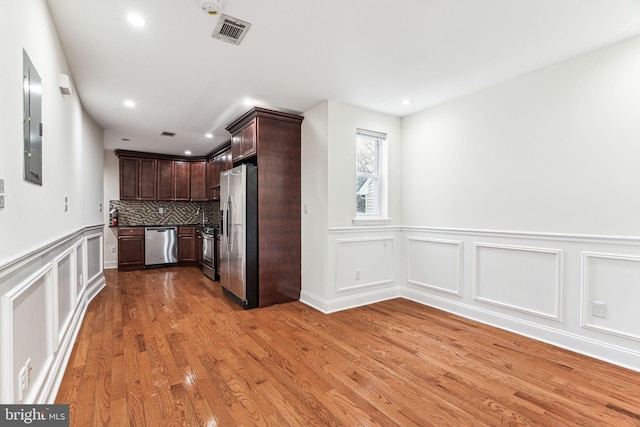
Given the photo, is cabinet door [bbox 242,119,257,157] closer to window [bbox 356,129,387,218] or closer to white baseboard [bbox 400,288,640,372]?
window [bbox 356,129,387,218]

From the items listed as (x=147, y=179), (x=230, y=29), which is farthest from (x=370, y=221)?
(x=147, y=179)

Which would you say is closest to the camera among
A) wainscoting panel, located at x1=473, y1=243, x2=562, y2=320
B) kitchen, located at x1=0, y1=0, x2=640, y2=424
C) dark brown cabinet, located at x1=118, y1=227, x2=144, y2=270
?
kitchen, located at x1=0, y1=0, x2=640, y2=424

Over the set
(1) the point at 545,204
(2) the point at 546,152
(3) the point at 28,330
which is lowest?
(3) the point at 28,330

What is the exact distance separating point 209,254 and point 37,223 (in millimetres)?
3920

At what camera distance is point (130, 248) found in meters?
6.27

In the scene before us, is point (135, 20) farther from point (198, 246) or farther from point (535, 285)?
point (198, 246)

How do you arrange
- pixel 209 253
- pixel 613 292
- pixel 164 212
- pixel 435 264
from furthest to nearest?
pixel 164 212 → pixel 209 253 → pixel 435 264 → pixel 613 292

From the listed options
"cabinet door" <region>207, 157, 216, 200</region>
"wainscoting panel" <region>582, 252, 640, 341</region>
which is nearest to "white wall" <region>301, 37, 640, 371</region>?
"wainscoting panel" <region>582, 252, 640, 341</region>

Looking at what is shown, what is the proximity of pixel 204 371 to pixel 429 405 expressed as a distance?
160 cm

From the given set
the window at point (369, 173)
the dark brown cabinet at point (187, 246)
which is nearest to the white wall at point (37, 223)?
the window at point (369, 173)

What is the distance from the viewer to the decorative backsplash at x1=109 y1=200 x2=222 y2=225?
267 inches

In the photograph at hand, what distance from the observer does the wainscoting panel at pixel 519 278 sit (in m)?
2.86

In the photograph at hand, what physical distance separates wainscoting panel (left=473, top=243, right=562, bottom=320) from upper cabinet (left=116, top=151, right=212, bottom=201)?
5.74 meters

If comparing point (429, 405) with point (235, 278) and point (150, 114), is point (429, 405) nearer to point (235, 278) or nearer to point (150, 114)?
point (235, 278)
